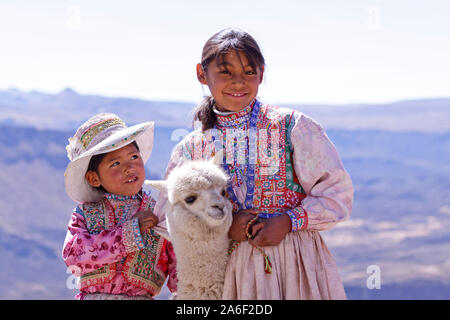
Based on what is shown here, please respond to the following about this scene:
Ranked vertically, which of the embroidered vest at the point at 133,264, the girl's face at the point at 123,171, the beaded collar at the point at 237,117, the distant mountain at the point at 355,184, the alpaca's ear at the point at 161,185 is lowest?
the embroidered vest at the point at 133,264

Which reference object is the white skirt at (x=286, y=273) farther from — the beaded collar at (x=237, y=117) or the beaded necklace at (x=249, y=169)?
the beaded collar at (x=237, y=117)

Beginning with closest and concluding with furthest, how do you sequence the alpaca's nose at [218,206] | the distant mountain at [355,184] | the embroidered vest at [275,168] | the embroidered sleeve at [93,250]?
the alpaca's nose at [218,206]
the embroidered vest at [275,168]
the embroidered sleeve at [93,250]
the distant mountain at [355,184]

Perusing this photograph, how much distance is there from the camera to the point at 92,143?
2.61 m

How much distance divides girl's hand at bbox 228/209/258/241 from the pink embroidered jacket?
52 cm

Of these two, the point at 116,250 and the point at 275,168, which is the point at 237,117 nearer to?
the point at 275,168

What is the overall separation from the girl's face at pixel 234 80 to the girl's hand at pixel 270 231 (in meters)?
0.52

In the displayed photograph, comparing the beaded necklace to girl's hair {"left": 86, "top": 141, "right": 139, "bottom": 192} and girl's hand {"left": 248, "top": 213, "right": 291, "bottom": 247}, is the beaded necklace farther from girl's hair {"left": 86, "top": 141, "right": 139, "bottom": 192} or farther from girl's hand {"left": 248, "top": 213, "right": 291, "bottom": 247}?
girl's hair {"left": 86, "top": 141, "right": 139, "bottom": 192}

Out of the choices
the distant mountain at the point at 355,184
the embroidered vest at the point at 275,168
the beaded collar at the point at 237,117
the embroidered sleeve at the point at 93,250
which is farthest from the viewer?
the distant mountain at the point at 355,184

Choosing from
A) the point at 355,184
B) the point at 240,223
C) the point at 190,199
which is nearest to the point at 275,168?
the point at 240,223

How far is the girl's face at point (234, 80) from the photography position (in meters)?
2.23

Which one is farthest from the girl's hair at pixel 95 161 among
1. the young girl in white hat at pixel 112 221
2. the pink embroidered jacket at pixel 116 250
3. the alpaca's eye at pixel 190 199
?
the alpaca's eye at pixel 190 199

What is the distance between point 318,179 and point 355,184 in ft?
38.8

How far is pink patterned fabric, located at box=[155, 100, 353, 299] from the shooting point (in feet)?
6.84
